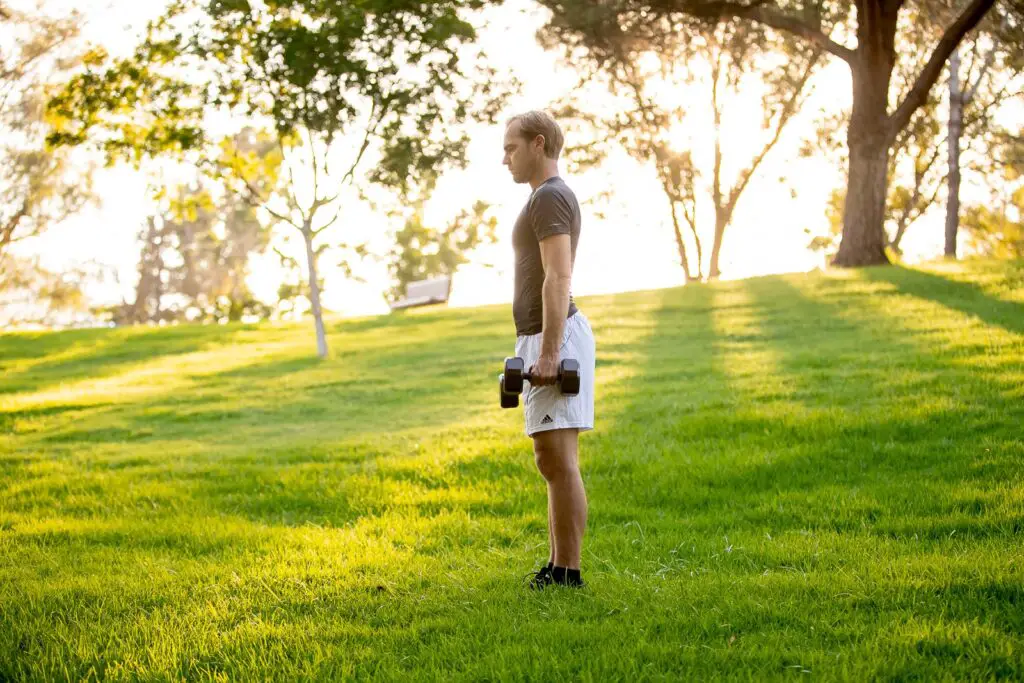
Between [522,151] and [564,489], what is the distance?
172cm

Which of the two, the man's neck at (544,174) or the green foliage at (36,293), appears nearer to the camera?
the man's neck at (544,174)

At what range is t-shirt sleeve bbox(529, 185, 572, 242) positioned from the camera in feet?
15.2

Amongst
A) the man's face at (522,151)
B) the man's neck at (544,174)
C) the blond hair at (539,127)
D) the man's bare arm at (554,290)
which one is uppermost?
the blond hair at (539,127)

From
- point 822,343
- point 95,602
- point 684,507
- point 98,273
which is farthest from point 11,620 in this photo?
point 98,273

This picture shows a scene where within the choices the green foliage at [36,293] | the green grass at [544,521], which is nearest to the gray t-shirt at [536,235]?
the green grass at [544,521]

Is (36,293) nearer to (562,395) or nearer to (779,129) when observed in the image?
(779,129)

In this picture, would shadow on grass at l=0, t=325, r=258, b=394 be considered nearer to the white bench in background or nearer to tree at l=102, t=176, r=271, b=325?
the white bench in background

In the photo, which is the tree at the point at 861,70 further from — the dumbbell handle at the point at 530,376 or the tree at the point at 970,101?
the dumbbell handle at the point at 530,376

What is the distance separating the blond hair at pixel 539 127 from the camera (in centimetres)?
482

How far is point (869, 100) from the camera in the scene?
20.9 meters

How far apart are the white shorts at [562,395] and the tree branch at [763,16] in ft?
58.1

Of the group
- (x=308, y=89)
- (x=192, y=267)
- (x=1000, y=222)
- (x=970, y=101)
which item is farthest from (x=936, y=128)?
(x=192, y=267)

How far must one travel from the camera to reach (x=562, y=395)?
4.69 meters

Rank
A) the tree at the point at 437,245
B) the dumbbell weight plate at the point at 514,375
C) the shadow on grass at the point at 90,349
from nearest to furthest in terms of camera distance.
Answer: the dumbbell weight plate at the point at 514,375
the shadow on grass at the point at 90,349
the tree at the point at 437,245
